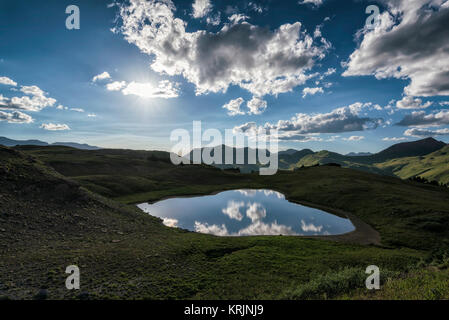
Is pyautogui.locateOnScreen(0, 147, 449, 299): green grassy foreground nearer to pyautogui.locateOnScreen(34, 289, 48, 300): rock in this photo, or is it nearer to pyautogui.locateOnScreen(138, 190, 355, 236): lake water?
pyautogui.locateOnScreen(34, 289, 48, 300): rock

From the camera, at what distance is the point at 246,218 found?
47031 mm

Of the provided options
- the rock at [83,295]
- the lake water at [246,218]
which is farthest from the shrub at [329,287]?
the lake water at [246,218]

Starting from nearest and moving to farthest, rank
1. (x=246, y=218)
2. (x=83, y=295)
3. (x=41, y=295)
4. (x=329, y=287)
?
1. (x=41, y=295)
2. (x=83, y=295)
3. (x=329, y=287)
4. (x=246, y=218)

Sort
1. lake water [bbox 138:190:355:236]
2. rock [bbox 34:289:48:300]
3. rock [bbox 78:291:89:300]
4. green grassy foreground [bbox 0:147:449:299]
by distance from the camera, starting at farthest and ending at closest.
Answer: lake water [bbox 138:190:355:236] < green grassy foreground [bbox 0:147:449:299] < rock [bbox 78:291:89:300] < rock [bbox 34:289:48:300]

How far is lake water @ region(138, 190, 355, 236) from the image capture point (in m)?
39.4

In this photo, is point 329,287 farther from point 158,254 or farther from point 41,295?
point 41,295

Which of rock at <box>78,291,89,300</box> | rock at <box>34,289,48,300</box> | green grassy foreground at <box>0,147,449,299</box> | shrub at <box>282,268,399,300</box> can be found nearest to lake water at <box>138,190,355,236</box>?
green grassy foreground at <box>0,147,449,299</box>

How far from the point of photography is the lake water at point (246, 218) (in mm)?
39406

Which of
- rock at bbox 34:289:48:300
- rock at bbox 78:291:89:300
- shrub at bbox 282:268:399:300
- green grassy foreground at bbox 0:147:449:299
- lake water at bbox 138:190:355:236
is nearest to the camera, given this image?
rock at bbox 34:289:48:300

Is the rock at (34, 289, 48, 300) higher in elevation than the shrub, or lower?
higher

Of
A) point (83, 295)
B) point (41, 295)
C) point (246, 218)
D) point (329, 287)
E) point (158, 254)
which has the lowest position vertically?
point (246, 218)

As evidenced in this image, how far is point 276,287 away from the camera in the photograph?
16562 millimetres

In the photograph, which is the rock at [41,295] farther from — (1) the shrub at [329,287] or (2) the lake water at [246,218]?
(2) the lake water at [246,218]

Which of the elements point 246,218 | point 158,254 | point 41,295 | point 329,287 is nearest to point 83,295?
point 41,295
